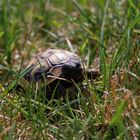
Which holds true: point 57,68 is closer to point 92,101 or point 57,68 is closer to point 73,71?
point 73,71

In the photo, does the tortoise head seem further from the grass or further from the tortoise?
the grass

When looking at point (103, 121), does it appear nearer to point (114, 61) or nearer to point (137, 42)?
point (114, 61)

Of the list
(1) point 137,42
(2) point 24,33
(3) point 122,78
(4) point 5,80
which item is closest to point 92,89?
(3) point 122,78

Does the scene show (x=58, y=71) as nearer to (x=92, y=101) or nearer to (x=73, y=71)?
(x=73, y=71)

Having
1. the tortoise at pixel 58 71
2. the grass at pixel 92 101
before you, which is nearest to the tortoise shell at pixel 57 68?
the tortoise at pixel 58 71

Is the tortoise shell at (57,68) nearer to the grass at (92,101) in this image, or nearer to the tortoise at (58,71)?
the tortoise at (58,71)

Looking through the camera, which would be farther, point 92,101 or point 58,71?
point 58,71

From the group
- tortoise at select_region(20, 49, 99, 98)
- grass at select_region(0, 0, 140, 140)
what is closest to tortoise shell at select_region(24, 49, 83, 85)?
tortoise at select_region(20, 49, 99, 98)

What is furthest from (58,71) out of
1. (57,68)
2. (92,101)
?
(92,101)
